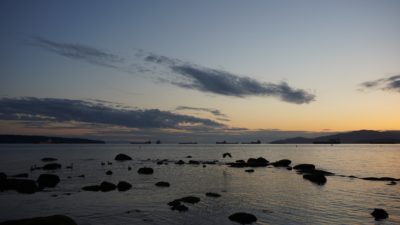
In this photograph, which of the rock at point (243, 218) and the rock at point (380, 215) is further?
the rock at point (380, 215)

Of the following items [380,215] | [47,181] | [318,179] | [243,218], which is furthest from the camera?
[318,179]

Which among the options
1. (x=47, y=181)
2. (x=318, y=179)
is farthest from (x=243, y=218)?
(x=47, y=181)

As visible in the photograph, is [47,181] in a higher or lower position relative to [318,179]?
lower

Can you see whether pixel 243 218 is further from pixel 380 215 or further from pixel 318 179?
pixel 318 179

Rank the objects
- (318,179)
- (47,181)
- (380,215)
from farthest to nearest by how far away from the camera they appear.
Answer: (318,179) < (47,181) < (380,215)

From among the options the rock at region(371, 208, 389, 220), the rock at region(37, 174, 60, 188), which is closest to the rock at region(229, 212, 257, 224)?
the rock at region(371, 208, 389, 220)

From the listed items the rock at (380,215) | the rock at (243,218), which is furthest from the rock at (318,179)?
the rock at (243,218)

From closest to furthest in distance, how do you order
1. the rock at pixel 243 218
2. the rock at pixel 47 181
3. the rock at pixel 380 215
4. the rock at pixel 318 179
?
the rock at pixel 243 218, the rock at pixel 380 215, the rock at pixel 47 181, the rock at pixel 318 179

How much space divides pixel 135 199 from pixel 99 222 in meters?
11.4

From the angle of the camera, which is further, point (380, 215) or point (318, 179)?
point (318, 179)

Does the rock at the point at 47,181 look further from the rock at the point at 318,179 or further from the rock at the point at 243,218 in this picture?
→ the rock at the point at 318,179

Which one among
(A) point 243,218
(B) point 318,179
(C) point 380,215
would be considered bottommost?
(A) point 243,218

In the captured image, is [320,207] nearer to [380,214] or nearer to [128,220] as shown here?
[380,214]

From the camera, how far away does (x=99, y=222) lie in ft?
97.8
